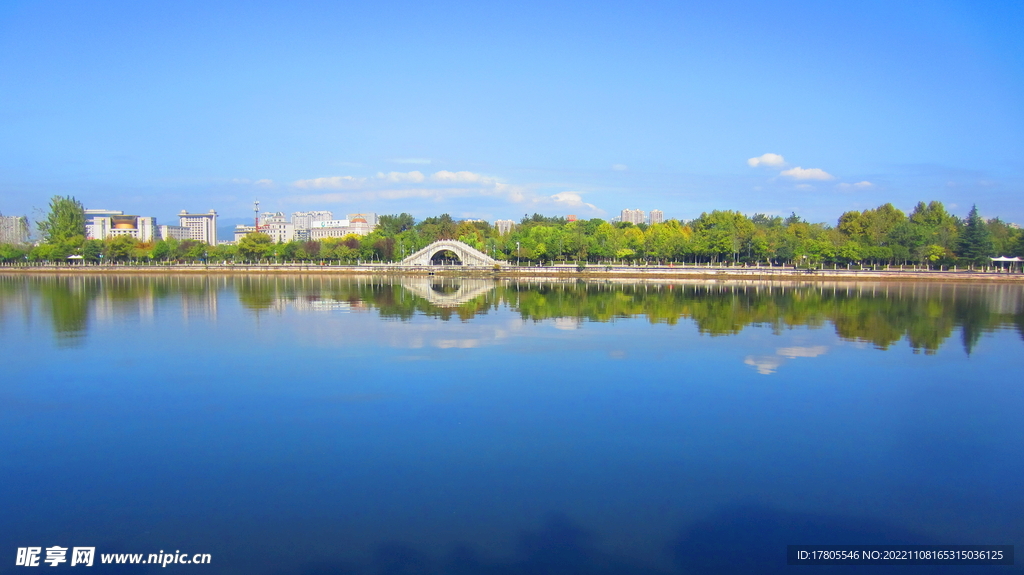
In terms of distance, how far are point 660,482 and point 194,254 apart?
7180cm

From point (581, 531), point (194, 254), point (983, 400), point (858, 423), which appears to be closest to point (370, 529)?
point (581, 531)

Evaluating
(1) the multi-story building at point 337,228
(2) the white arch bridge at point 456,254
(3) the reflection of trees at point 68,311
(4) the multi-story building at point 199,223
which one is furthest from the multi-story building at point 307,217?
(3) the reflection of trees at point 68,311

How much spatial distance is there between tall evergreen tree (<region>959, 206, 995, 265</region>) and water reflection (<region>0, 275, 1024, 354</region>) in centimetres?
1132

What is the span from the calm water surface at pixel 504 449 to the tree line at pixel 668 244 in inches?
1591

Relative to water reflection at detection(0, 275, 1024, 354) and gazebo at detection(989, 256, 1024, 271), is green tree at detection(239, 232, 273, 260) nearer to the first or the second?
water reflection at detection(0, 275, 1024, 354)

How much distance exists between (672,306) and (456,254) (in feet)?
123

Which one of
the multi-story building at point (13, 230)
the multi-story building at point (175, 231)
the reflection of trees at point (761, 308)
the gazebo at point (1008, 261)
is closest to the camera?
the reflection of trees at point (761, 308)

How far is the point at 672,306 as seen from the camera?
2634 centimetres

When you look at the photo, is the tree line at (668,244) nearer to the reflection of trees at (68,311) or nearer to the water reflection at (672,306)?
the water reflection at (672,306)

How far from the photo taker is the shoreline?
47156 mm

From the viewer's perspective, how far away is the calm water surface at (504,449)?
5.88 m

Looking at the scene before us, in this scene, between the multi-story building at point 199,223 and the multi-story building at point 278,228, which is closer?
the multi-story building at point 278,228

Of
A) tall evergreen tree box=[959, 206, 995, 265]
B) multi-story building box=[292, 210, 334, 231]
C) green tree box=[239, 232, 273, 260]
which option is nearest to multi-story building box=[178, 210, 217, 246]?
multi-story building box=[292, 210, 334, 231]

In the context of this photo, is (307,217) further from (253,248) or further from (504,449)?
(504,449)
